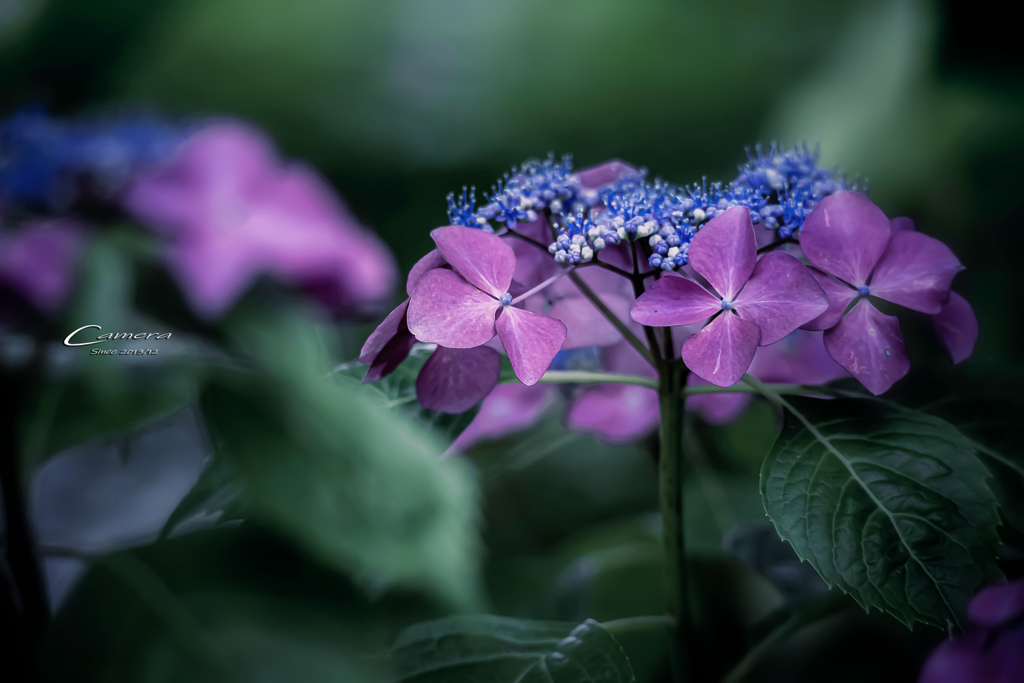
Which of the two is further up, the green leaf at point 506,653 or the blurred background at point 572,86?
the blurred background at point 572,86

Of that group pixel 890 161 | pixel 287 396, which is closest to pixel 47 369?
pixel 287 396

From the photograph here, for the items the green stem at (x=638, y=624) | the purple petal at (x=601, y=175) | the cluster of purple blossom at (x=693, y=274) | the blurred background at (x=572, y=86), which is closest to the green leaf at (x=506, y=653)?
the green stem at (x=638, y=624)

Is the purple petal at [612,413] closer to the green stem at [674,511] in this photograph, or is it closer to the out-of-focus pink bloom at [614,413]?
the out-of-focus pink bloom at [614,413]

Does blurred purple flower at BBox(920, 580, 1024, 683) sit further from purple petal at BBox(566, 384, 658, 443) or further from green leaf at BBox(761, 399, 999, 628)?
purple petal at BBox(566, 384, 658, 443)

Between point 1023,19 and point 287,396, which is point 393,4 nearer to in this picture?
point 1023,19

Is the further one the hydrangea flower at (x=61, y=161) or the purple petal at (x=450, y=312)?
the hydrangea flower at (x=61, y=161)

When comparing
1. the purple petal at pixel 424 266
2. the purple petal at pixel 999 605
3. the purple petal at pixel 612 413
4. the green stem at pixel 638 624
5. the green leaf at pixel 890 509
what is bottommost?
the green stem at pixel 638 624

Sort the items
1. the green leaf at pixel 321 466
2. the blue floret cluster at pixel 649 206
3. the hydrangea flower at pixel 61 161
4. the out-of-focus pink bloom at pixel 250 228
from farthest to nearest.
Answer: the out-of-focus pink bloom at pixel 250 228, the hydrangea flower at pixel 61 161, the blue floret cluster at pixel 649 206, the green leaf at pixel 321 466
